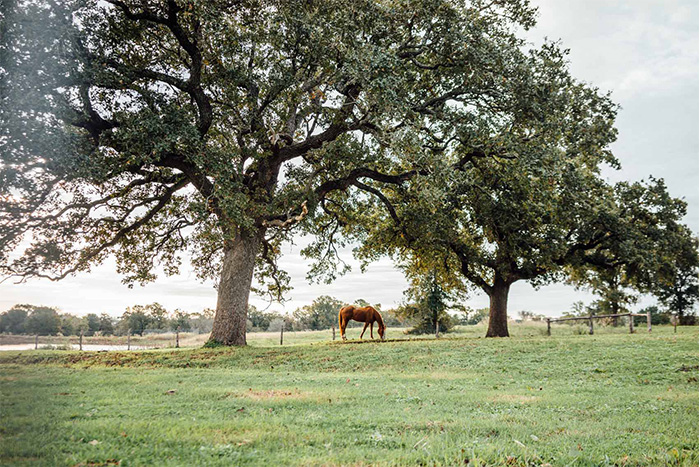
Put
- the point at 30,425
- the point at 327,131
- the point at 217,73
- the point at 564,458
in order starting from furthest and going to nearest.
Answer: the point at 327,131, the point at 217,73, the point at 30,425, the point at 564,458

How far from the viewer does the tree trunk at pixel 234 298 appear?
18.4 meters

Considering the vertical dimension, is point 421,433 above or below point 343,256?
below

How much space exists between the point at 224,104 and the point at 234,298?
7.65m

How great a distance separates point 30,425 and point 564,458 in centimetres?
579

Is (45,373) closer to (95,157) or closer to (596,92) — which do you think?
(95,157)

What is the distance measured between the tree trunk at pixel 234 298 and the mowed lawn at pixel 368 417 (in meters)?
6.57

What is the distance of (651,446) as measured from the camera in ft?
16.9

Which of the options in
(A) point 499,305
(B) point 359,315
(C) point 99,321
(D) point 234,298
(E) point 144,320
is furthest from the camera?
(E) point 144,320

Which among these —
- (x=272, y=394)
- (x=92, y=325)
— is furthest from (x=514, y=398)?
(x=92, y=325)

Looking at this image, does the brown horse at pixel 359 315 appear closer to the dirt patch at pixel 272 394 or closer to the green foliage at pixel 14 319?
the dirt patch at pixel 272 394

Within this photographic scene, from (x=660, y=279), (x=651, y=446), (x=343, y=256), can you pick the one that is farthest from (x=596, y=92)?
(x=651, y=446)

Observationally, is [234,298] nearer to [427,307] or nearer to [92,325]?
[92,325]

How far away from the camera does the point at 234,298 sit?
18.4 meters

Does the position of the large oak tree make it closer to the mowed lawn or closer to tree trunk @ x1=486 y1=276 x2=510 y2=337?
the mowed lawn
